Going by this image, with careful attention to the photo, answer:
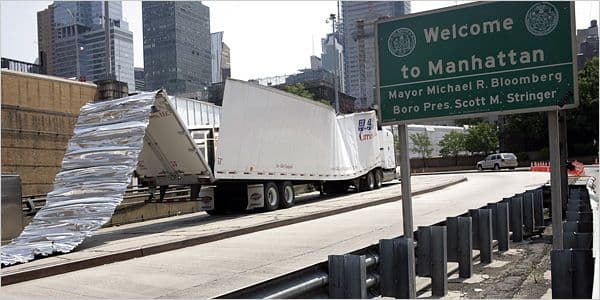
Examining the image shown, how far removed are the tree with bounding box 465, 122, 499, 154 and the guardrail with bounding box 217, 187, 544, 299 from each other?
190 ft

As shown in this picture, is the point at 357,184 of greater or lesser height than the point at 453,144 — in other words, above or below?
below

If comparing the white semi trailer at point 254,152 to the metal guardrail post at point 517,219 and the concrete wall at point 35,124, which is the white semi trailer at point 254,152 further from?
the metal guardrail post at point 517,219

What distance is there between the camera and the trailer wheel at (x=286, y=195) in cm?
2065

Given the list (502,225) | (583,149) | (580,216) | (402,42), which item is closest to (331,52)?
(583,149)

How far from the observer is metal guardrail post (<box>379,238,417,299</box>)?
567cm

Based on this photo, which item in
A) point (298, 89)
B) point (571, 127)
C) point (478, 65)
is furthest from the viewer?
point (571, 127)

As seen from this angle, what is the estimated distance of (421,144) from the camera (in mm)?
64188

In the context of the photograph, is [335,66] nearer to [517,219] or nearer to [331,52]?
[331,52]

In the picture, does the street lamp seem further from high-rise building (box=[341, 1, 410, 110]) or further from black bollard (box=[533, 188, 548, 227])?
black bollard (box=[533, 188, 548, 227])

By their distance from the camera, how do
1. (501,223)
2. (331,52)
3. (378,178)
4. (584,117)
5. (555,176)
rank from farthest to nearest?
(584,117), (331,52), (378,178), (501,223), (555,176)

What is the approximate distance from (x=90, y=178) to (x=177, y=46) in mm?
16122

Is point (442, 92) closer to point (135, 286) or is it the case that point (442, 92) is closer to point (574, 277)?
point (574, 277)

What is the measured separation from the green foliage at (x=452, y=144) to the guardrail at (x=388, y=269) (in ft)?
192

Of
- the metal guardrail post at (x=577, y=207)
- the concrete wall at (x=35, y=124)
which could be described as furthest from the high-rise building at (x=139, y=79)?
the metal guardrail post at (x=577, y=207)
